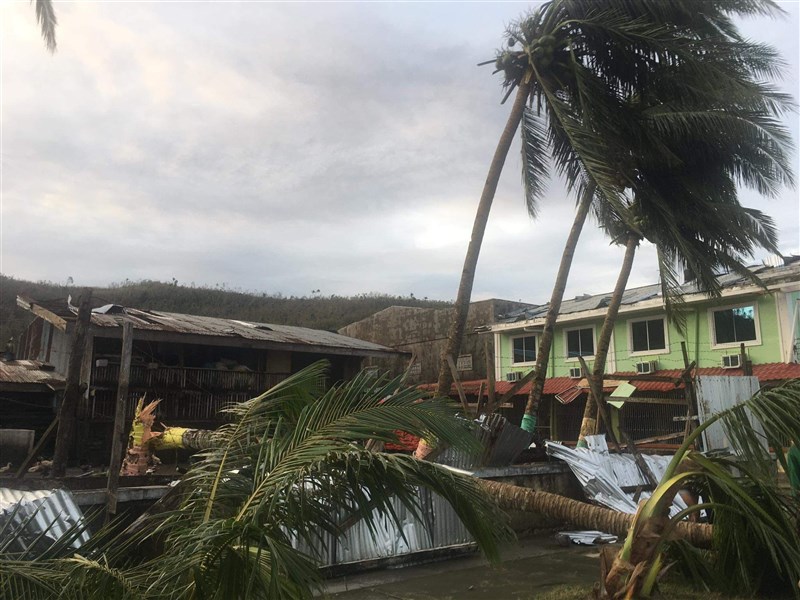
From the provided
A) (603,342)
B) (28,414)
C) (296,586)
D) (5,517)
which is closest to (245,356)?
(28,414)

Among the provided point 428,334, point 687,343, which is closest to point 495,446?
point 687,343

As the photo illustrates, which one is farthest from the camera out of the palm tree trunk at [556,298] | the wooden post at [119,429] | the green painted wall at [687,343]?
the green painted wall at [687,343]

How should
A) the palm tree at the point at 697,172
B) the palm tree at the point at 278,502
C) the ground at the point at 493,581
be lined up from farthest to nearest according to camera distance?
the palm tree at the point at 697,172 < the ground at the point at 493,581 < the palm tree at the point at 278,502

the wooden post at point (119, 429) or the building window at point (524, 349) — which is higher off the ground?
the building window at point (524, 349)

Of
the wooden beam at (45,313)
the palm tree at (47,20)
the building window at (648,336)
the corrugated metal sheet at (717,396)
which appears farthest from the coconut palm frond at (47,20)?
the building window at (648,336)

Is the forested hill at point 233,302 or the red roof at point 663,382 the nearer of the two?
the red roof at point 663,382

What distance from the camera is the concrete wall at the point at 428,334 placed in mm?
25578

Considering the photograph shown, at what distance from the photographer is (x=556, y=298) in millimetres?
13789

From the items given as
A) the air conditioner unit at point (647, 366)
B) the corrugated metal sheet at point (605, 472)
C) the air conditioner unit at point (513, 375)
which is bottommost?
the corrugated metal sheet at point (605, 472)

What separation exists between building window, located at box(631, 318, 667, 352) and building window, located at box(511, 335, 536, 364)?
151 inches

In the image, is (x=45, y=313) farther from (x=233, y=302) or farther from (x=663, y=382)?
(x=233, y=302)

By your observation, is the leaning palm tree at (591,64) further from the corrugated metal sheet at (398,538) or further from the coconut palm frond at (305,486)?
the coconut palm frond at (305,486)

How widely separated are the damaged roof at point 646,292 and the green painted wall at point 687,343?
0.48 meters

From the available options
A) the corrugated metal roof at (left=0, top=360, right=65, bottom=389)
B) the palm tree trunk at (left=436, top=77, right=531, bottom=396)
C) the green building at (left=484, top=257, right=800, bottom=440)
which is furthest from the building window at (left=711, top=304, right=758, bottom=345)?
the corrugated metal roof at (left=0, top=360, right=65, bottom=389)
